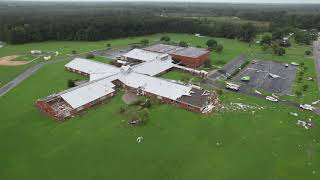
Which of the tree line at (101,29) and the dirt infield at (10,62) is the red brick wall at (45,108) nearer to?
the dirt infield at (10,62)

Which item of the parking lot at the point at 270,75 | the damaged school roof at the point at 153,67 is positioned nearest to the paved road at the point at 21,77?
the damaged school roof at the point at 153,67

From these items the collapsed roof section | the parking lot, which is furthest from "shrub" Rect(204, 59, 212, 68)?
the collapsed roof section

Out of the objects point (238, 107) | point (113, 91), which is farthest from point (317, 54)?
point (113, 91)

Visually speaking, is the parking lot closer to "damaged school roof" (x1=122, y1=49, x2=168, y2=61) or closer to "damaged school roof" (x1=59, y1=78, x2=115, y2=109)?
"damaged school roof" (x1=122, y1=49, x2=168, y2=61)

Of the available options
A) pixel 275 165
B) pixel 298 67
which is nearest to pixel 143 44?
pixel 298 67

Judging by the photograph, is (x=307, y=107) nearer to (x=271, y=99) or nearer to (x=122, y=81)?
(x=271, y=99)

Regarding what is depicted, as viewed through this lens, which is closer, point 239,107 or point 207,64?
point 239,107

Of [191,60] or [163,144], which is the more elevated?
[191,60]
